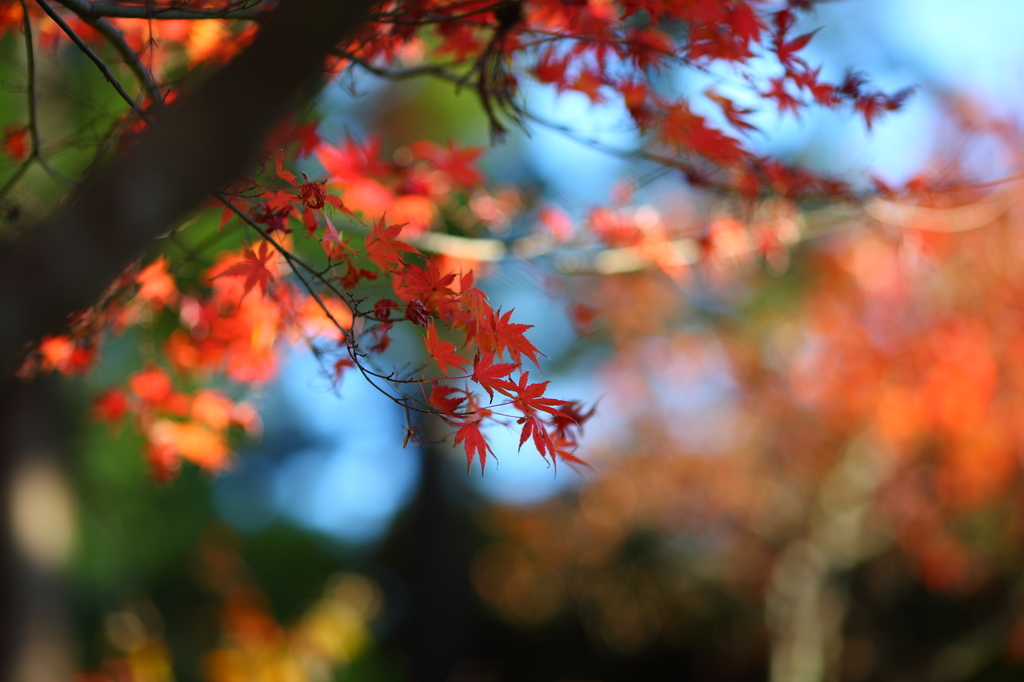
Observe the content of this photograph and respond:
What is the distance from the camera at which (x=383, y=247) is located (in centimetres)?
130

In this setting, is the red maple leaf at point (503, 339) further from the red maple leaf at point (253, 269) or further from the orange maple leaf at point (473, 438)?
the red maple leaf at point (253, 269)

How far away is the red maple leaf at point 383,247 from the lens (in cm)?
128

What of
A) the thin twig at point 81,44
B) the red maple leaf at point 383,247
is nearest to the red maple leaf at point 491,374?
the red maple leaf at point 383,247

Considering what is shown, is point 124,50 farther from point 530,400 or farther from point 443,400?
point 530,400

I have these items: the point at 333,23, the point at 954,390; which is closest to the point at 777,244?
the point at 333,23

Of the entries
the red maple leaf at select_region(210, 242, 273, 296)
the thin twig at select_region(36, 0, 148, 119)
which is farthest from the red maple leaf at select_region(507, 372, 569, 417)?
the thin twig at select_region(36, 0, 148, 119)

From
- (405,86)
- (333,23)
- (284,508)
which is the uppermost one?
(405,86)

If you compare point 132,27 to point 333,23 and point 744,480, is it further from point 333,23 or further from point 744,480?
point 744,480

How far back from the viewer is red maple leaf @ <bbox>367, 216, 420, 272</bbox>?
1285 mm

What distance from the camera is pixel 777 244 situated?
7.11 ft

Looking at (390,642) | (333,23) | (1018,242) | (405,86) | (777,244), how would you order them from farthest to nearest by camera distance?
(390,642) < (405,86) < (1018,242) < (777,244) < (333,23)

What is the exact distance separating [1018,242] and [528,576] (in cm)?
510

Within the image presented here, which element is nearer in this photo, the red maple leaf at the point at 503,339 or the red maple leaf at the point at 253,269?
the red maple leaf at the point at 503,339

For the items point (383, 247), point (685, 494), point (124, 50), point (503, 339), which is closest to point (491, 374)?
point (503, 339)
